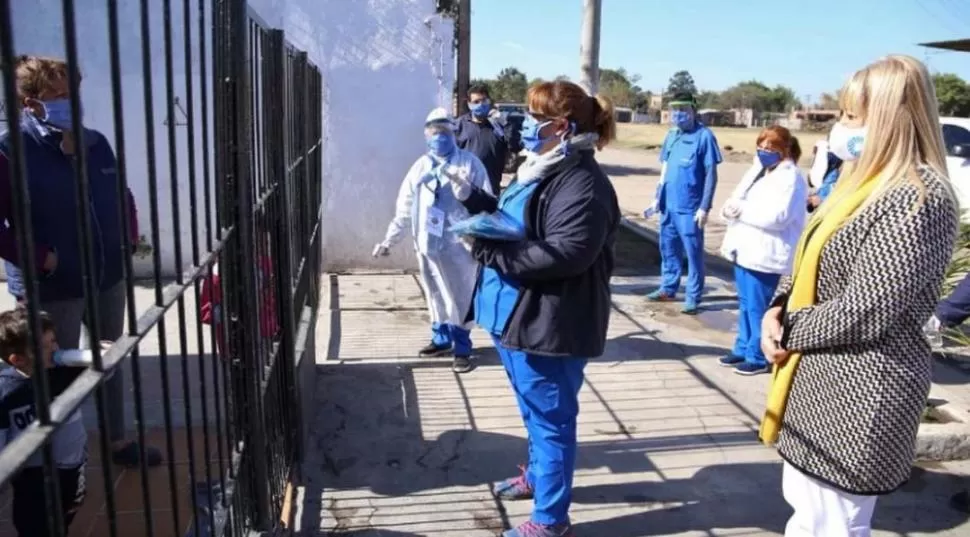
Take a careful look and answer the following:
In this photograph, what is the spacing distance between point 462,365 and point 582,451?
1.27 metres

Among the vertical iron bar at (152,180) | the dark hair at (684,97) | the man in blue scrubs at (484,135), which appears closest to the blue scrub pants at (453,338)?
the man in blue scrubs at (484,135)

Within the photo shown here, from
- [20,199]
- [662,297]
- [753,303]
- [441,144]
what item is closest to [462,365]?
[441,144]

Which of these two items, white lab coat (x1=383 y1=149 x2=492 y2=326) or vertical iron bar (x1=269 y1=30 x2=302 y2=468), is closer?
vertical iron bar (x1=269 y1=30 x2=302 y2=468)

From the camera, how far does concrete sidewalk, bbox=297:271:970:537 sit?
132 inches

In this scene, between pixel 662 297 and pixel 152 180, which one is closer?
pixel 152 180

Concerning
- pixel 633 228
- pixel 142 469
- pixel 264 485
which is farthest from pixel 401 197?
pixel 633 228

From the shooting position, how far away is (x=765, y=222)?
186 inches

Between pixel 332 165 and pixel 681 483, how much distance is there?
4.73 m

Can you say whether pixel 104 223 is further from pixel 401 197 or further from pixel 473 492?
pixel 401 197

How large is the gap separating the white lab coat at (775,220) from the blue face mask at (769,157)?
0.12 ft

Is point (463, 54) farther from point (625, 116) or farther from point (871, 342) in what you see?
point (625, 116)

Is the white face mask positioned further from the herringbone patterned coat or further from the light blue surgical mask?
the light blue surgical mask

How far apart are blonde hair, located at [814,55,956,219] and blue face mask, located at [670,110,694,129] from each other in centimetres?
430

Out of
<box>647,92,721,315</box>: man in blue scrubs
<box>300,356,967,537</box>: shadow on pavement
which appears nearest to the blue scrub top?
<box>647,92,721,315</box>: man in blue scrubs
